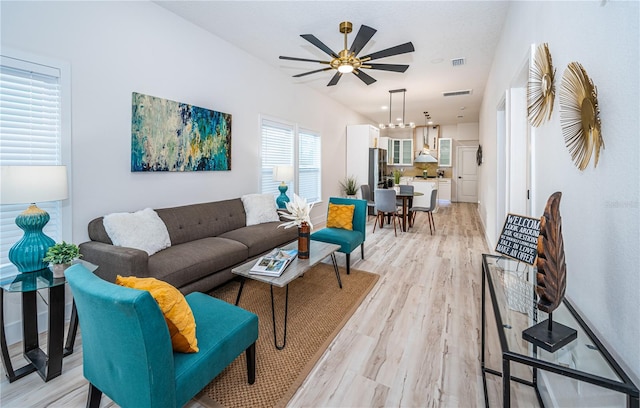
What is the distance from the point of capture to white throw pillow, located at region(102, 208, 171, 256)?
97.6 inches

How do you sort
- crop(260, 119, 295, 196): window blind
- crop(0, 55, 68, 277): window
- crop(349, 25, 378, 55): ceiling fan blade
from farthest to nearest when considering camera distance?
crop(260, 119, 295, 196): window blind
crop(349, 25, 378, 55): ceiling fan blade
crop(0, 55, 68, 277): window

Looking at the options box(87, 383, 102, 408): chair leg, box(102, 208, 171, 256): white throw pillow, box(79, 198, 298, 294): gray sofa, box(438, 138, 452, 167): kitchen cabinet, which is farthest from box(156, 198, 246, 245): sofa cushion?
box(438, 138, 452, 167): kitchen cabinet

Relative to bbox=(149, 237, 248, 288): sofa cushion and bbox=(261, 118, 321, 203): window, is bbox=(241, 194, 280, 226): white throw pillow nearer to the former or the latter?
bbox=(261, 118, 321, 203): window

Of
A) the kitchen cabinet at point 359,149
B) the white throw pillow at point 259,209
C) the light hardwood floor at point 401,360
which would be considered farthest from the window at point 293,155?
the light hardwood floor at point 401,360

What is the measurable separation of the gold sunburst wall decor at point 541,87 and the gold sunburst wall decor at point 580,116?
9.4 inches

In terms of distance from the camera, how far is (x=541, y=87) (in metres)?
1.96

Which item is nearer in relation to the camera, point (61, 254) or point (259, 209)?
point (61, 254)

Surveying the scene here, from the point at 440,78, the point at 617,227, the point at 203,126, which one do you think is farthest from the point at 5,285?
the point at 440,78

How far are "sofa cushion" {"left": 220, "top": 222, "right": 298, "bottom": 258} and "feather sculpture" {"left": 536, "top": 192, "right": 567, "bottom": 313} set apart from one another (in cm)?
270

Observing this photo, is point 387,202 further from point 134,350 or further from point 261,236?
point 134,350

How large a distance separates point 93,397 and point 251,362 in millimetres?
801

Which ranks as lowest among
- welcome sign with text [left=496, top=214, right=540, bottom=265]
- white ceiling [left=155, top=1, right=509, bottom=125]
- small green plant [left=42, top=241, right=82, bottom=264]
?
small green plant [left=42, top=241, right=82, bottom=264]

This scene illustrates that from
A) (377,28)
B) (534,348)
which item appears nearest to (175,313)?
(534,348)

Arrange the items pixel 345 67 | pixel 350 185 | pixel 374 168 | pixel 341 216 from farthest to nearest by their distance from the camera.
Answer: pixel 374 168
pixel 350 185
pixel 341 216
pixel 345 67
